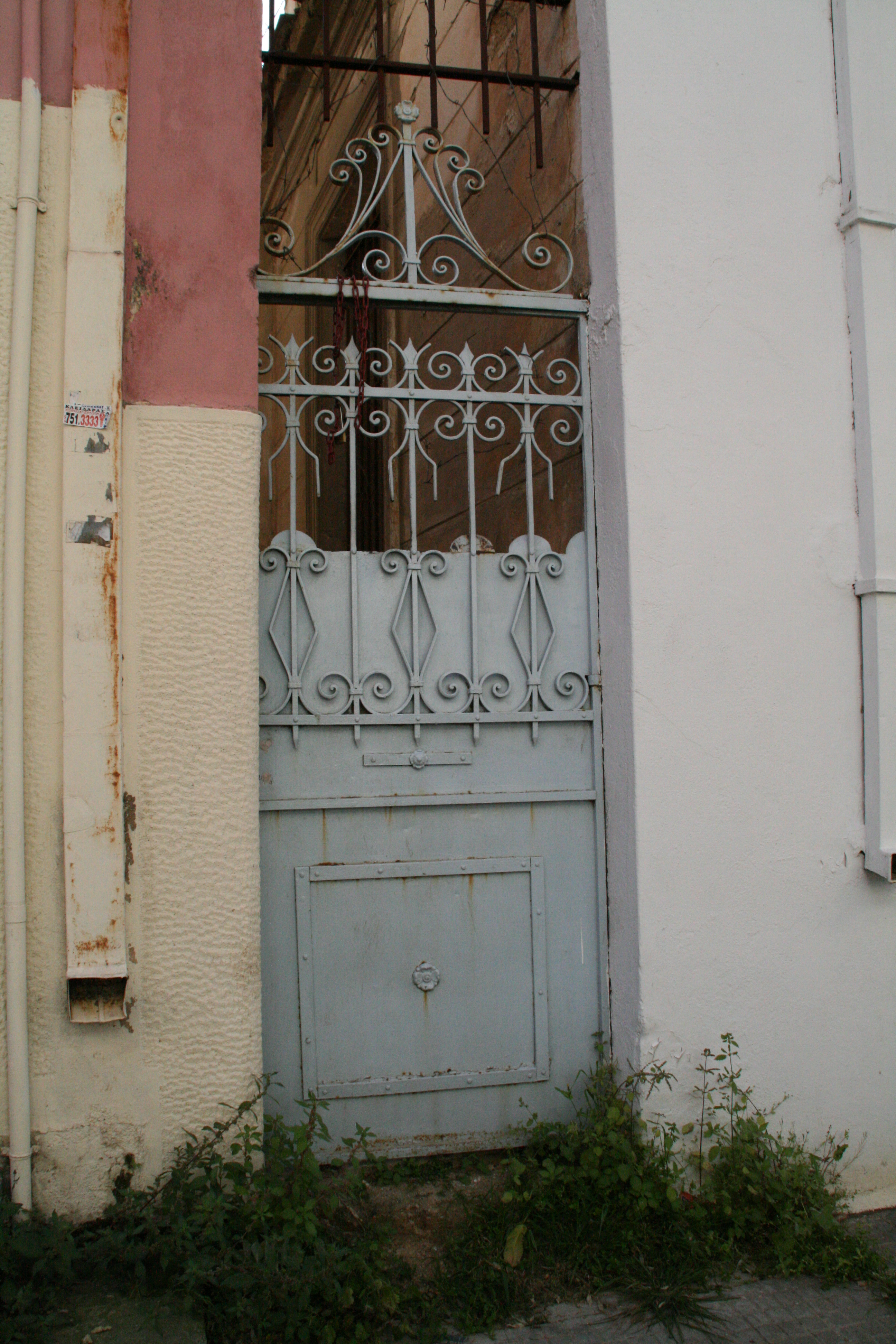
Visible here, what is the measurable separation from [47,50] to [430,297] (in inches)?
49.7

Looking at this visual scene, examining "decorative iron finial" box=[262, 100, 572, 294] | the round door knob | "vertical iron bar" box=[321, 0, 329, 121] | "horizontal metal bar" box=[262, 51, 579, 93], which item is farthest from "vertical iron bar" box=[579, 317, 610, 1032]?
"vertical iron bar" box=[321, 0, 329, 121]

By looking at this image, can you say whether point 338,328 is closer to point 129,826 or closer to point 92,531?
point 92,531

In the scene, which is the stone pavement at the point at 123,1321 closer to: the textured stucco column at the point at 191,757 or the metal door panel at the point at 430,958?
the textured stucco column at the point at 191,757

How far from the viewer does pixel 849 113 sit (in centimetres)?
317

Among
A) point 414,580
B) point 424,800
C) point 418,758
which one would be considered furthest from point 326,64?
point 424,800

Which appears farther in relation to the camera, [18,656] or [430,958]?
[430,958]

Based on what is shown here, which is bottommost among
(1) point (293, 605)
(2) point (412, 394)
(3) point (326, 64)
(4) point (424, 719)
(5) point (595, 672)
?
(4) point (424, 719)

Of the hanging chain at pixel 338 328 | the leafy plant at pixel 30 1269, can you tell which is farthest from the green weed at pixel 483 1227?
the hanging chain at pixel 338 328

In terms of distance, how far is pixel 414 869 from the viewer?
305 centimetres

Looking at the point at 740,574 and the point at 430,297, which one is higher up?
the point at 430,297

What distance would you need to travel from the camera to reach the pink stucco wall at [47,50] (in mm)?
2502

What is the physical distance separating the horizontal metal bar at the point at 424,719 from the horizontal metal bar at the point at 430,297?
1.33 m

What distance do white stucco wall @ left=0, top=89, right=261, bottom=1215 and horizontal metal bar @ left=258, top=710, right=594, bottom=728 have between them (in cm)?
33

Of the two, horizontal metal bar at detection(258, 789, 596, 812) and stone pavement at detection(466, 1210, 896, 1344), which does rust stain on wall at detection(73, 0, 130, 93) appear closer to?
horizontal metal bar at detection(258, 789, 596, 812)
